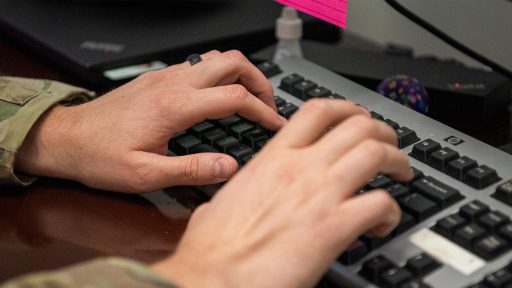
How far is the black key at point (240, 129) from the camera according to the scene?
782mm

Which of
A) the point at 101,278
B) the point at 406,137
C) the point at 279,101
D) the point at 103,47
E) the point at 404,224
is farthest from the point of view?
the point at 103,47

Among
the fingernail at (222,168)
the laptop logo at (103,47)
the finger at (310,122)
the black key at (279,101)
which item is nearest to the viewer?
the finger at (310,122)

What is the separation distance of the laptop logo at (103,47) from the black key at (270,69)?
8.0 inches

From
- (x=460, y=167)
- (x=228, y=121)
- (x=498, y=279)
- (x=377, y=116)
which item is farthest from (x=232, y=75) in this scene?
(x=498, y=279)

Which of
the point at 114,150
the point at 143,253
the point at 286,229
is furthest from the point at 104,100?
the point at 286,229

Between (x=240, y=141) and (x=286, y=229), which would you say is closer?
(x=286, y=229)

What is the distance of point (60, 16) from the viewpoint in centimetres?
112

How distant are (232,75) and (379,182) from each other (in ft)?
0.70

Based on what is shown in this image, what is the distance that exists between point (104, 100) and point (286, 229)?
1.04 feet

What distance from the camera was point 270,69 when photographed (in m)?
0.89

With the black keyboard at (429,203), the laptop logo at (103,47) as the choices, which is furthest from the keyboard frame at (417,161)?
the laptop logo at (103,47)

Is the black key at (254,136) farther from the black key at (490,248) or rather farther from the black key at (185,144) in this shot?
the black key at (490,248)

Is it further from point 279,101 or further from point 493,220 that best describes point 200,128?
point 493,220

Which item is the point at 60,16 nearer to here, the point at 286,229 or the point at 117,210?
the point at 117,210
